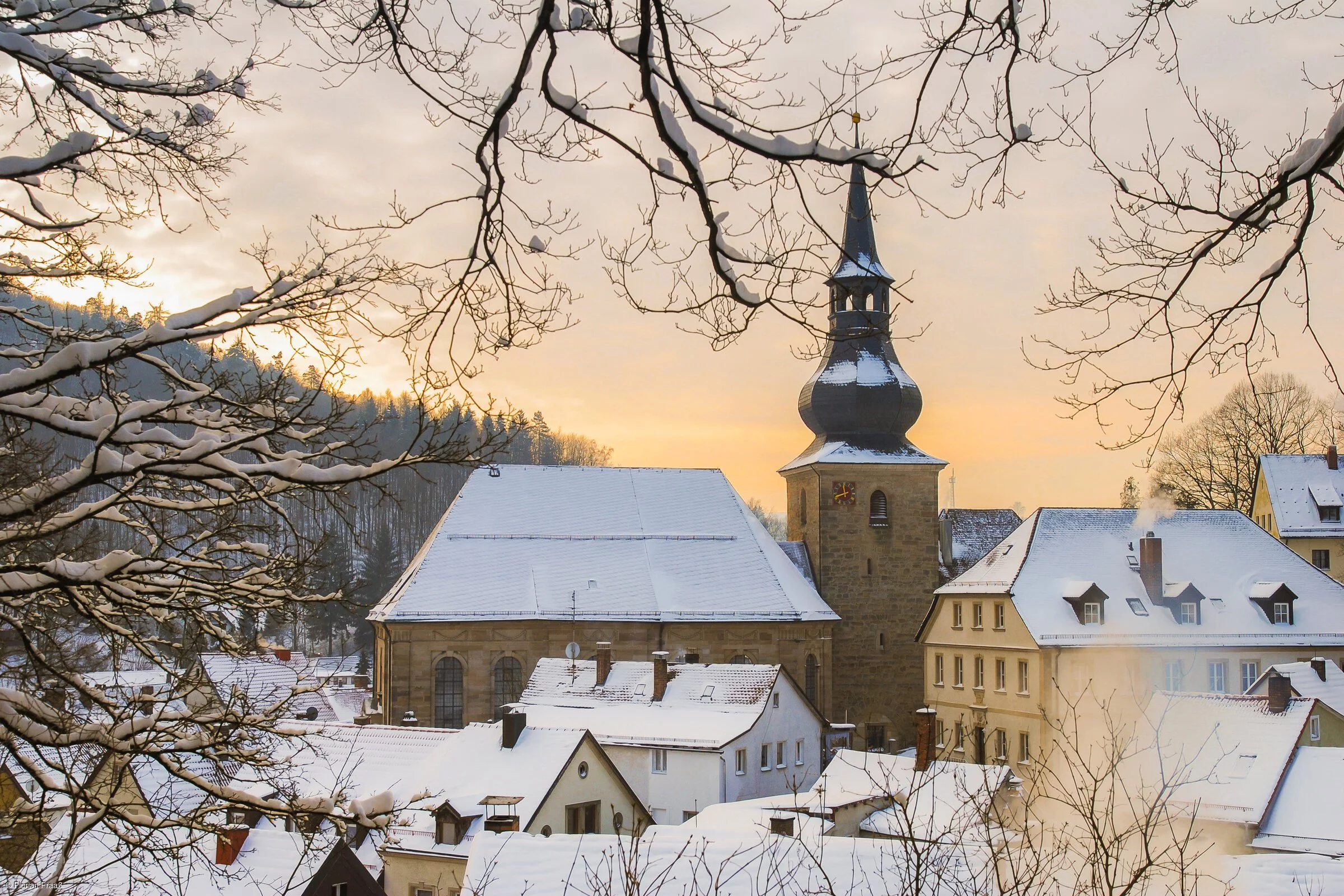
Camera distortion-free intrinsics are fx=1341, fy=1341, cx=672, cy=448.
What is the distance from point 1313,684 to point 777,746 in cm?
1211

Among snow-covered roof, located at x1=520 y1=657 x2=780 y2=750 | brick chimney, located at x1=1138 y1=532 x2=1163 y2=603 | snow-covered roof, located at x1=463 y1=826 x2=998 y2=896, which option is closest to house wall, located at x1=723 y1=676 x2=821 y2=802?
snow-covered roof, located at x1=520 y1=657 x2=780 y2=750

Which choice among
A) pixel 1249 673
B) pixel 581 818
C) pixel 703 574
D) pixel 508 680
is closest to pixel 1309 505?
pixel 1249 673

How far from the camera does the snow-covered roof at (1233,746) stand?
22.2 m

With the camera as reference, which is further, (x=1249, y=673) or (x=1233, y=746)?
(x=1249, y=673)

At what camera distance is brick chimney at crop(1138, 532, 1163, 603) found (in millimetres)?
36562

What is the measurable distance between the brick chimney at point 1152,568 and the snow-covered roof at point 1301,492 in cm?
960

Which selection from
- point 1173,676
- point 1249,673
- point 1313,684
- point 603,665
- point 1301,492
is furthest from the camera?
point 1301,492

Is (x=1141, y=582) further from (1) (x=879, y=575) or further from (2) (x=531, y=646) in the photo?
(2) (x=531, y=646)

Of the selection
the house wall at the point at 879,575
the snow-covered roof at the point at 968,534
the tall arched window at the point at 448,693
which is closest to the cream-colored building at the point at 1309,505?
the snow-covered roof at the point at 968,534

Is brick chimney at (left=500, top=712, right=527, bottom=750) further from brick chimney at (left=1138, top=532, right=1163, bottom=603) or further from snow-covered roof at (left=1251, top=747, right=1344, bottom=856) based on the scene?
brick chimney at (left=1138, top=532, right=1163, bottom=603)

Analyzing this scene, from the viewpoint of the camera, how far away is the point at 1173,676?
115 ft

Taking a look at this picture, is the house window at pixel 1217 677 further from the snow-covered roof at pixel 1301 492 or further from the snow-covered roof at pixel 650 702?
the snow-covered roof at pixel 650 702

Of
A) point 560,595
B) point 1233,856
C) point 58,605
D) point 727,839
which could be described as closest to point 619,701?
point 560,595

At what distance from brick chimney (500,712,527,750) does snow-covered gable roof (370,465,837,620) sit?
1151cm
